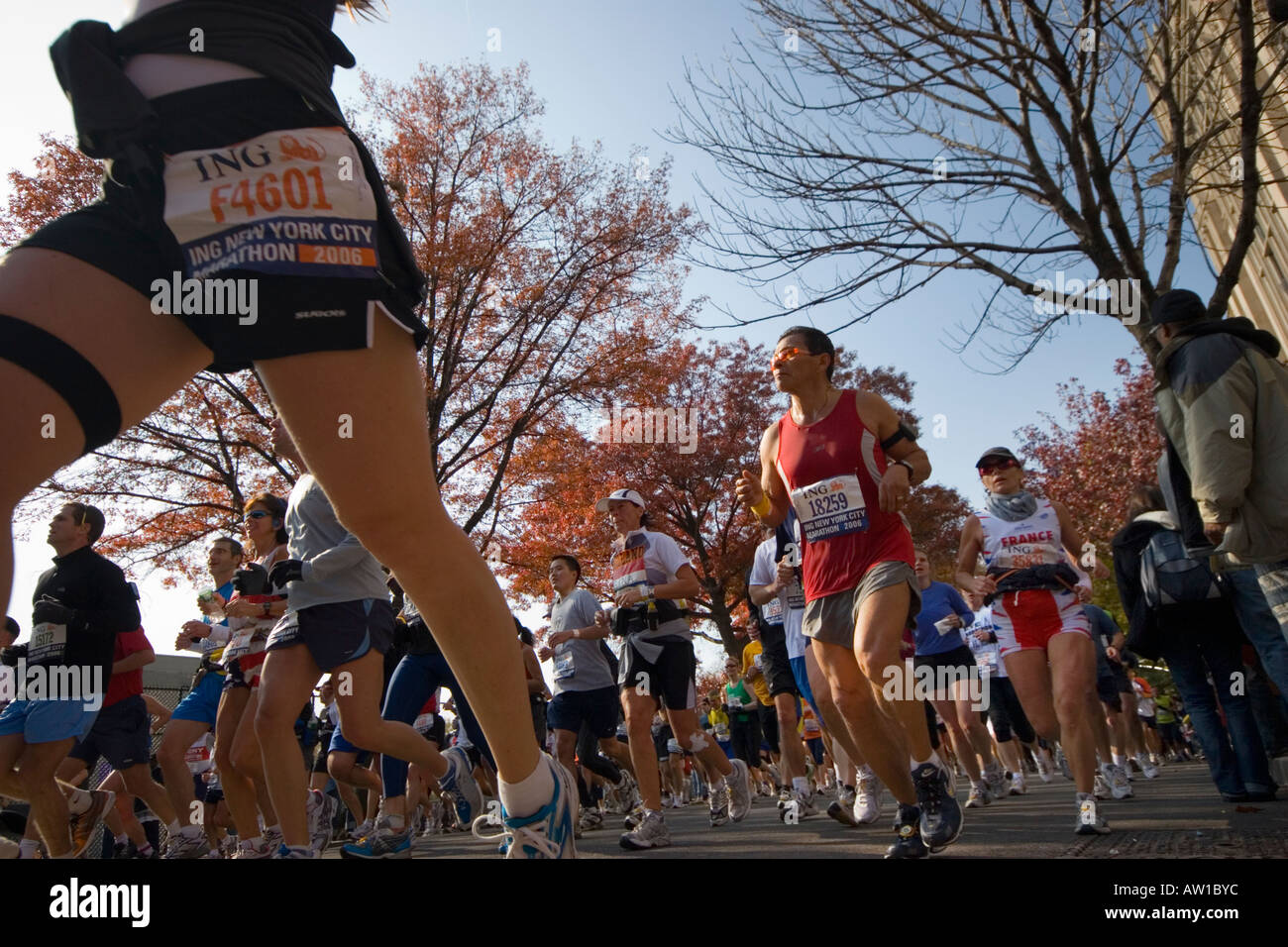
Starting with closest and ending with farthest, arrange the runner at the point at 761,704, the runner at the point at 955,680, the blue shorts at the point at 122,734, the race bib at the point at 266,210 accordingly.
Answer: the race bib at the point at 266,210, the blue shorts at the point at 122,734, the runner at the point at 955,680, the runner at the point at 761,704

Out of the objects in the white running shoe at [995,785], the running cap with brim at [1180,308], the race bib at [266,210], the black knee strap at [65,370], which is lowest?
the white running shoe at [995,785]

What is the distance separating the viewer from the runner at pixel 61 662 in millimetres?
5754

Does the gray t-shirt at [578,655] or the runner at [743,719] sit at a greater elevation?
the gray t-shirt at [578,655]

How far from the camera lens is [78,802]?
6500 mm

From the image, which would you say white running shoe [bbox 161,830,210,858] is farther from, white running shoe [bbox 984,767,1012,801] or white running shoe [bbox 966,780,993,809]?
white running shoe [bbox 984,767,1012,801]

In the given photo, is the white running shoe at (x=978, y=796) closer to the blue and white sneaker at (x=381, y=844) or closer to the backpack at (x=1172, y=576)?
the backpack at (x=1172, y=576)

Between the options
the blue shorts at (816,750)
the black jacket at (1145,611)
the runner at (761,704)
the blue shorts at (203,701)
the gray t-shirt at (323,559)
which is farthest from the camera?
the blue shorts at (816,750)

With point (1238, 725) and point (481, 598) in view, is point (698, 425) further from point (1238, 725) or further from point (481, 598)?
point (481, 598)

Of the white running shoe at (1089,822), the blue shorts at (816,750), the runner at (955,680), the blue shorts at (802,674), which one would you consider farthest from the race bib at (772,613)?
the blue shorts at (816,750)

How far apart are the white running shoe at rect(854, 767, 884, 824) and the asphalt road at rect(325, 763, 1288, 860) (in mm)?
93

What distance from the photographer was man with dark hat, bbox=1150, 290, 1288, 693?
3752mm

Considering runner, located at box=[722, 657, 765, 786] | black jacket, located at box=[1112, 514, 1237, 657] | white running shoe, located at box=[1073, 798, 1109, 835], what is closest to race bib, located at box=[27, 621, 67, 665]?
white running shoe, located at box=[1073, 798, 1109, 835]
